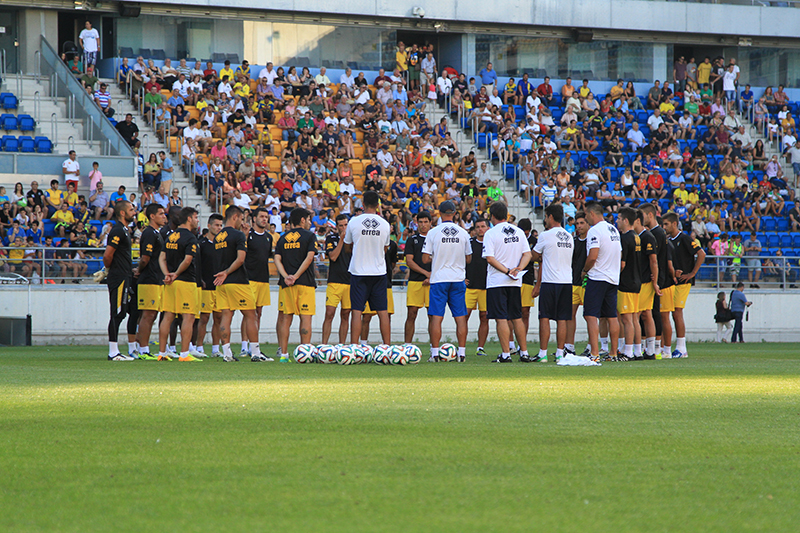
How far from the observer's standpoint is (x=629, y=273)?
1433 cm

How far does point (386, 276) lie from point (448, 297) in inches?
36.9

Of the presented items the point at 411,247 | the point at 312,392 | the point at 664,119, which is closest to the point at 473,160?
the point at 664,119

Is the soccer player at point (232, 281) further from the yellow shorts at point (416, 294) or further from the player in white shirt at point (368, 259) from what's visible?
the yellow shorts at point (416, 294)

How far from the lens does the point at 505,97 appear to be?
33.7 meters

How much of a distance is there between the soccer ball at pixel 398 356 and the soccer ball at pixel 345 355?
0.52 m

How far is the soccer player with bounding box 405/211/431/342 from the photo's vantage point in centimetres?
1495

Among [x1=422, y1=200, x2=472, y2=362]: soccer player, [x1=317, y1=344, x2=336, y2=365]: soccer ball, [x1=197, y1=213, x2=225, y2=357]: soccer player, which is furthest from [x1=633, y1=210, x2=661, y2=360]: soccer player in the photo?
[x1=197, y1=213, x2=225, y2=357]: soccer player

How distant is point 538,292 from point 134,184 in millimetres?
13771

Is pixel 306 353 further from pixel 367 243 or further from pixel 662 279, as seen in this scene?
pixel 662 279

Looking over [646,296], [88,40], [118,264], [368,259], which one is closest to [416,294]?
[368,259]

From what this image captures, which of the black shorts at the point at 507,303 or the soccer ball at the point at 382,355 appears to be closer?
the soccer ball at the point at 382,355

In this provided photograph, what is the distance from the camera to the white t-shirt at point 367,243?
13.3 meters

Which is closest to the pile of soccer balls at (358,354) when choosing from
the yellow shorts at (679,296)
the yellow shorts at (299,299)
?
the yellow shorts at (299,299)

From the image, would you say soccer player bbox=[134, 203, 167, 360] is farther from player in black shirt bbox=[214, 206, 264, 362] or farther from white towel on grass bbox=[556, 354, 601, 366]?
white towel on grass bbox=[556, 354, 601, 366]
